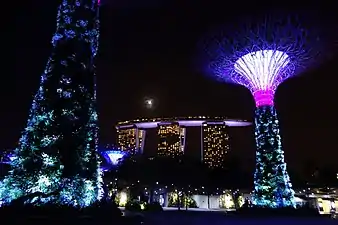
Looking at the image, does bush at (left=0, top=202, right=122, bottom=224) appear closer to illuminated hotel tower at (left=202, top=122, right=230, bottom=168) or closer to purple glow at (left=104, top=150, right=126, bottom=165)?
purple glow at (left=104, top=150, right=126, bottom=165)

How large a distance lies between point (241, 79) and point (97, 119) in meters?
14.3

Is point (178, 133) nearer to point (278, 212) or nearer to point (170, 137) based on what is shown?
point (170, 137)

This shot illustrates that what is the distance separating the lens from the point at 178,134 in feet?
341

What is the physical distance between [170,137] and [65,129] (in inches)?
3497

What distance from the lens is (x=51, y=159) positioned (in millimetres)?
16047

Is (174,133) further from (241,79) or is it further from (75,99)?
(75,99)

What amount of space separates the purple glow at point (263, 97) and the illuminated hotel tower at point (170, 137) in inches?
2875

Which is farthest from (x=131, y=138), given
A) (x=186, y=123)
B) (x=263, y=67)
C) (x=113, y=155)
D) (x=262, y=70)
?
(x=263, y=67)

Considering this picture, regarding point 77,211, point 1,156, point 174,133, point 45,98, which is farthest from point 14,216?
point 174,133

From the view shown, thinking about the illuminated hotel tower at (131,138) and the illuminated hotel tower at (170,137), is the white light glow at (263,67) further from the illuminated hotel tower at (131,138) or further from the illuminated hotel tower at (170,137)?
the illuminated hotel tower at (131,138)

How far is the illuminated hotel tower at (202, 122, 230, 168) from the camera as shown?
111m

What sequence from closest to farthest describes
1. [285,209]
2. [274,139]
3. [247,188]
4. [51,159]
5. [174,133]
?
[51,159] → [285,209] → [274,139] → [247,188] → [174,133]

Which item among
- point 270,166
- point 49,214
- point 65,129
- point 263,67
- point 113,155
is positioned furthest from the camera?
point 113,155

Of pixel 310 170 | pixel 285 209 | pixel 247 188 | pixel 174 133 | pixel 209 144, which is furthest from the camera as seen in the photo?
pixel 209 144
